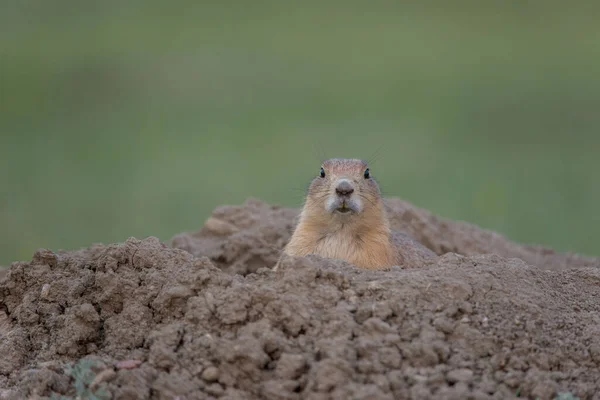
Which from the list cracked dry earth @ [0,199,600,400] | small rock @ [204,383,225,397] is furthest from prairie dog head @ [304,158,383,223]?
small rock @ [204,383,225,397]

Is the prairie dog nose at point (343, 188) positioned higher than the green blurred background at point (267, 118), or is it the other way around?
the green blurred background at point (267, 118)

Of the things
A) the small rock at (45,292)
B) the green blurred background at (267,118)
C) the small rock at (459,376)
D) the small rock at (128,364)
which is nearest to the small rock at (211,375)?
the small rock at (128,364)

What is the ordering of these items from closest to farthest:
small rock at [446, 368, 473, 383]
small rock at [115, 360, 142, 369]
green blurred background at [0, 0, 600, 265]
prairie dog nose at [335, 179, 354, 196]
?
small rock at [446, 368, 473, 383] → small rock at [115, 360, 142, 369] → prairie dog nose at [335, 179, 354, 196] → green blurred background at [0, 0, 600, 265]

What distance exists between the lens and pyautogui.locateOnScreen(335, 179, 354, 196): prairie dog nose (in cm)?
654

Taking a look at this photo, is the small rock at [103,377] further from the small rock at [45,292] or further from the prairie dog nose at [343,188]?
the prairie dog nose at [343,188]

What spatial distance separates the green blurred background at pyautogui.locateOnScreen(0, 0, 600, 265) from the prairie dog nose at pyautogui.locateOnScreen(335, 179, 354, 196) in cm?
539

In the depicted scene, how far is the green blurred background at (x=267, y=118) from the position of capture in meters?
13.1

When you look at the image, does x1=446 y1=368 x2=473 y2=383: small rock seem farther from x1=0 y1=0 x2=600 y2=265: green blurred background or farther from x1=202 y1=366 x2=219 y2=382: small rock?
x1=0 y1=0 x2=600 y2=265: green blurred background

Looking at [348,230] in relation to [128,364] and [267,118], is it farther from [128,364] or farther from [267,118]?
[267,118]

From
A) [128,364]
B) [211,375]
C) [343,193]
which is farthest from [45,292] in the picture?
[343,193]

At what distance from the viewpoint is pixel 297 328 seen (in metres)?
4.32

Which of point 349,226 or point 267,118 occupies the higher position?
point 267,118

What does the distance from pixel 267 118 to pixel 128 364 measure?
1340cm

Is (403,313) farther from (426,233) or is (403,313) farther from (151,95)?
(151,95)
